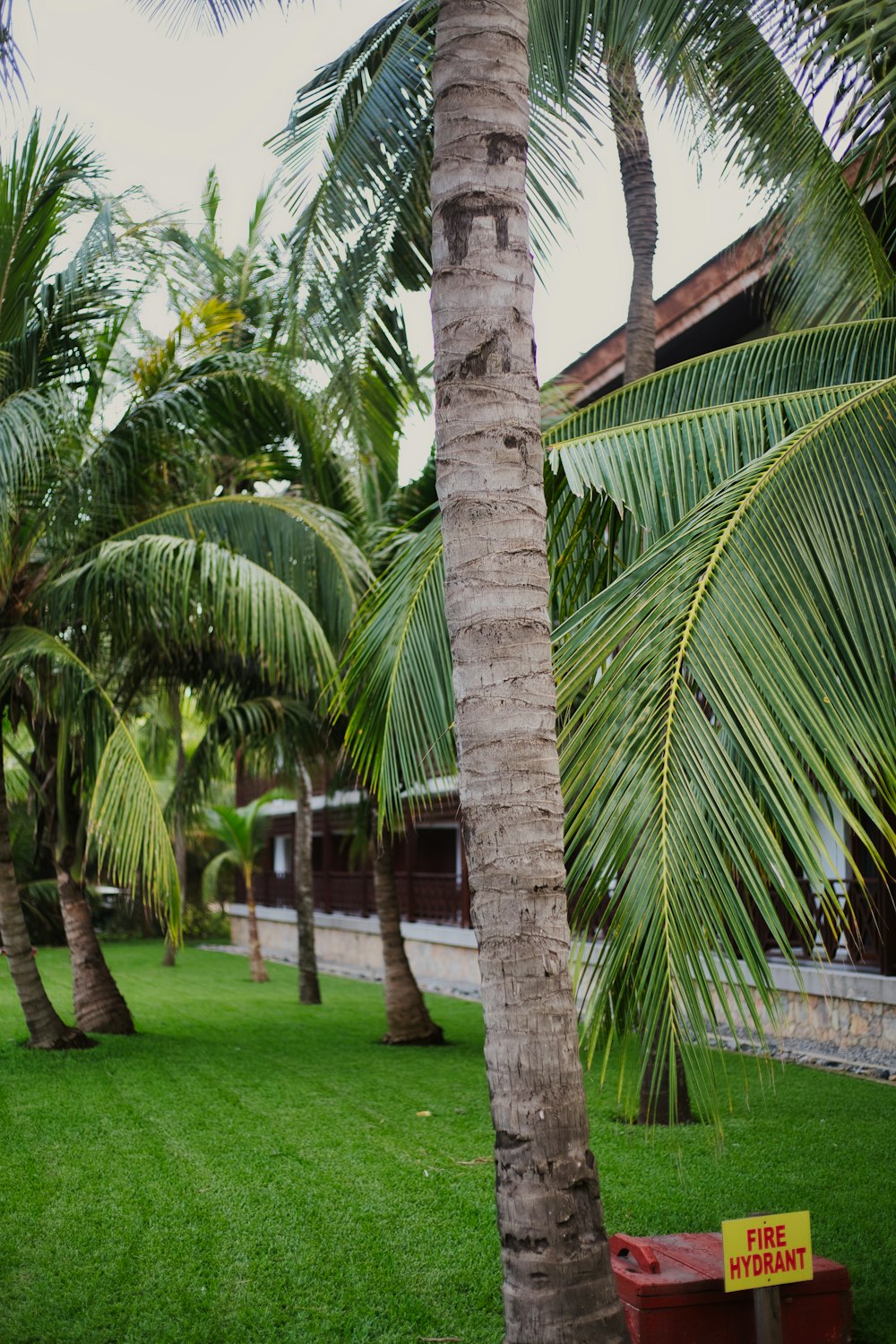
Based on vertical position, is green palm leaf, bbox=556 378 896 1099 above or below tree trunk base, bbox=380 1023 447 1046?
above

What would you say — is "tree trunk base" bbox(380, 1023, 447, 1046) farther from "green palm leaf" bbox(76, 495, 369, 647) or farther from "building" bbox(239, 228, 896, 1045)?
"green palm leaf" bbox(76, 495, 369, 647)

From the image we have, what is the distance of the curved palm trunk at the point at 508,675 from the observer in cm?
274

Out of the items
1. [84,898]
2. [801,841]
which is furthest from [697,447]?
[84,898]

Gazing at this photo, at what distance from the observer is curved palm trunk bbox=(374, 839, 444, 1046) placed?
1155 centimetres

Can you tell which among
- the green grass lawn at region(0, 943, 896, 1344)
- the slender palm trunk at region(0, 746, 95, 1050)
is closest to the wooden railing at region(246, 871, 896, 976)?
the green grass lawn at region(0, 943, 896, 1344)

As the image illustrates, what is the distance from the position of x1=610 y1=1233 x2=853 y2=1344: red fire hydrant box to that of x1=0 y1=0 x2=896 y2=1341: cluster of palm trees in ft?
2.68

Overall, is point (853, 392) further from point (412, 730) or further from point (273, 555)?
point (273, 555)

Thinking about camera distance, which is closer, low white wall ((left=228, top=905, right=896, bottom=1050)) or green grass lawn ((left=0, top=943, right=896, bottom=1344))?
green grass lawn ((left=0, top=943, right=896, bottom=1344))

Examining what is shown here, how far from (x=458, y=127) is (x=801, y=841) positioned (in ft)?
6.66

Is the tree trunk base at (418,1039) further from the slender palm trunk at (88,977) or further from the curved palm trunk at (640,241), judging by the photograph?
the curved palm trunk at (640,241)

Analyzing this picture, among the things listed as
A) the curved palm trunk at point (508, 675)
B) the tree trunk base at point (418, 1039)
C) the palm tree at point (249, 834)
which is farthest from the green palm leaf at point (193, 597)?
the palm tree at point (249, 834)

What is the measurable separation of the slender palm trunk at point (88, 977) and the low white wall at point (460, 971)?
3494 mm

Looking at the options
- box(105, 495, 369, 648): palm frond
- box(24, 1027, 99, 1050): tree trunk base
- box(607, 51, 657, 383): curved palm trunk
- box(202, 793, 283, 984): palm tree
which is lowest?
box(24, 1027, 99, 1050): tree trunk base

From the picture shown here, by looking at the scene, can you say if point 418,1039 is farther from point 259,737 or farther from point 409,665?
point 409,665
